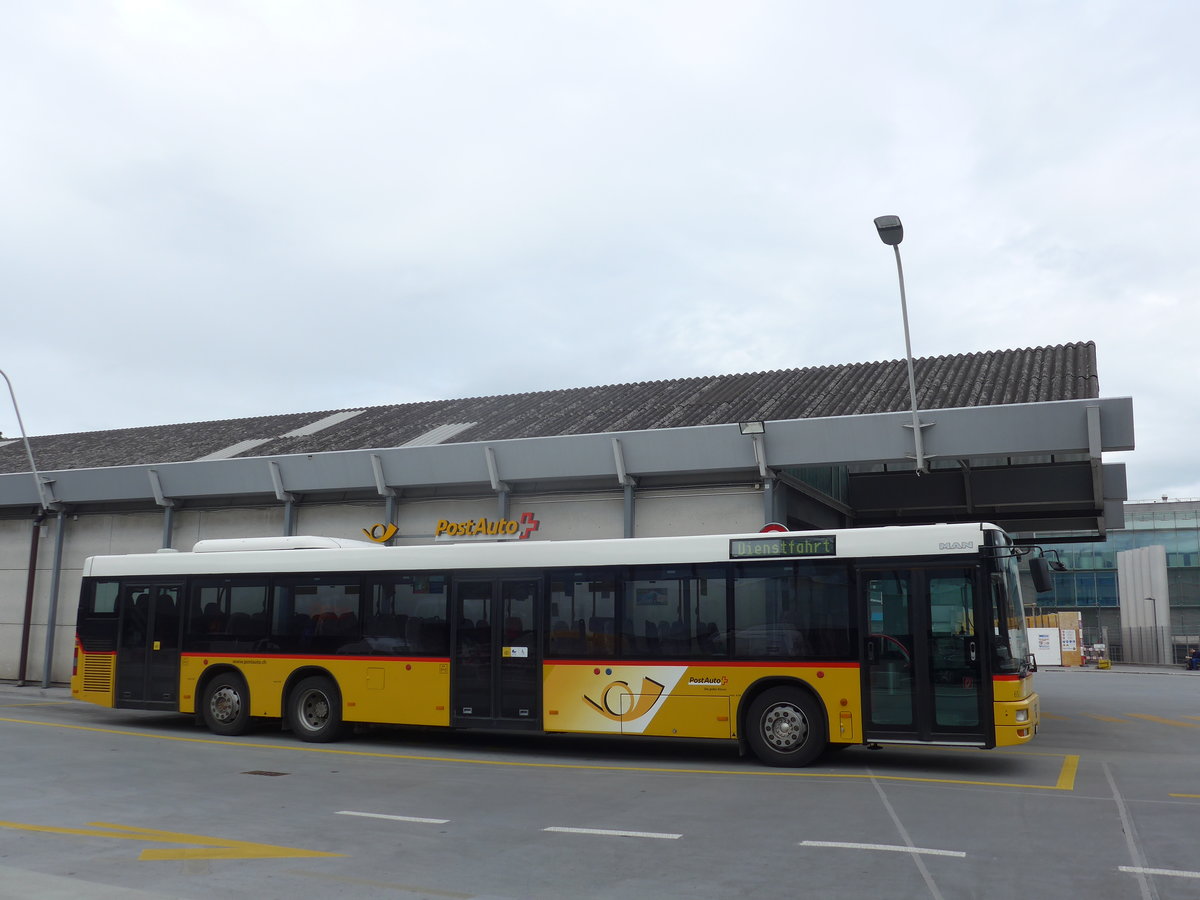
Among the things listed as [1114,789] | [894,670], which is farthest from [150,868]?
[1114,789]

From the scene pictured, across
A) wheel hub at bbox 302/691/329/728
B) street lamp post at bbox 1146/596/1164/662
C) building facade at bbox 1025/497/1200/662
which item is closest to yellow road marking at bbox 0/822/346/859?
wheel hub at bbox 302/691/329/728

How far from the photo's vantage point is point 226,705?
16.8 meters

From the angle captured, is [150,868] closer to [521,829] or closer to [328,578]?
[521,829]

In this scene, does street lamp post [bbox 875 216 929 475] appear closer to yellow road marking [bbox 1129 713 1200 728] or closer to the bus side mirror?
the bus side mirror

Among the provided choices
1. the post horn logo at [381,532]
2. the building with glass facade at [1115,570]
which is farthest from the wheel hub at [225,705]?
the building with glass facade at [1115,570]

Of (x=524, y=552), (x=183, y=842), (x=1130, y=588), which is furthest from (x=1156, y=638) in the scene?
(x=183, y=842)

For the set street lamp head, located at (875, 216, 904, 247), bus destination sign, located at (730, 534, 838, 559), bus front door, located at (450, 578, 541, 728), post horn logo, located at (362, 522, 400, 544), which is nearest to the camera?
bus destination sign, located at (730, 534, 838, 559)

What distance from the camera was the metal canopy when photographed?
17844mm

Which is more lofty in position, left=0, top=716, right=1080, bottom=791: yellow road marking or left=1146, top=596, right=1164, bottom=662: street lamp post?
left=1146, top=596, right=1164, bottom=662: street lamp post

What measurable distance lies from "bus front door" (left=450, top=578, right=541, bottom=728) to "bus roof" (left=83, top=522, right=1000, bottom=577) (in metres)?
0.41

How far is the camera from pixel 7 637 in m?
27.2

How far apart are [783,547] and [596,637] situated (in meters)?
2.85

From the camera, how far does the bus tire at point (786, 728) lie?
1288cm

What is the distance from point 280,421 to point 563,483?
14.6 meters
